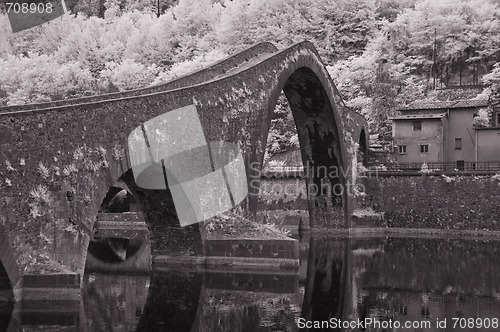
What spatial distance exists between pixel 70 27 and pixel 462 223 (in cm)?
5507

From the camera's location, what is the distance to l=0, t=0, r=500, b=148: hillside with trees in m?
58.7

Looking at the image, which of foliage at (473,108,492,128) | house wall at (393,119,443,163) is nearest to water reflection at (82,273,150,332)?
house wall at (393,119,443,163)

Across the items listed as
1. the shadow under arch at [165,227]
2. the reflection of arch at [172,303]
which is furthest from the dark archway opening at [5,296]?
the shadow under arch at [165,227]

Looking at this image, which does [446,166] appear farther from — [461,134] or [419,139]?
[461,134]

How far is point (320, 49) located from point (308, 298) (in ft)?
164

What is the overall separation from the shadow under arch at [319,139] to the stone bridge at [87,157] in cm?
507

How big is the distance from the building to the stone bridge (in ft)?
62.1

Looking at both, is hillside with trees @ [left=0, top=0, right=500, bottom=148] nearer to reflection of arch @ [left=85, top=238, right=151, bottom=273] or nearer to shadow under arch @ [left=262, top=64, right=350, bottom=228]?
shadow under arch @ [left=262, top=64, right=350, bottom=228]

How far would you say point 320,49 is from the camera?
213 ft

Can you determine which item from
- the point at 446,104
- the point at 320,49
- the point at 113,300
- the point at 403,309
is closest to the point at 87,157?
the point at 113,300

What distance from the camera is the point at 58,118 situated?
49.9 feet

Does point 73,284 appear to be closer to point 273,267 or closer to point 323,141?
point 273,267

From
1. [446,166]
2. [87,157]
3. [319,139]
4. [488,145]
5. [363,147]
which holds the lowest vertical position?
[446,166]

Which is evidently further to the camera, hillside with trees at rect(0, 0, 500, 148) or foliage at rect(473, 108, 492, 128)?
hillside with trees at rect(0, 0, 500, 148)
